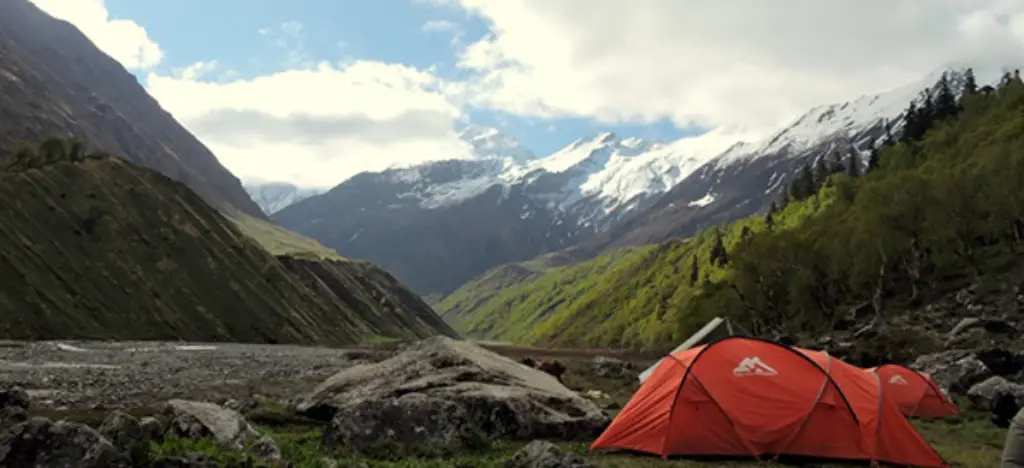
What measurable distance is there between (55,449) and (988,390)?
30368mm

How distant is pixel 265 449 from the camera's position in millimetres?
15164

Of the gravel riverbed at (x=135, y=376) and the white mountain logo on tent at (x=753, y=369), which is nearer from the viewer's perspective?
the white mountain logo on tent at (x=753, y=369)

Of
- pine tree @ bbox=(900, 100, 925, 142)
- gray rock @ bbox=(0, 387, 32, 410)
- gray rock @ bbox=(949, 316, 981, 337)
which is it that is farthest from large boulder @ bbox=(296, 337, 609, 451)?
pine tree @ bbox=(900, 100, 925, 142)

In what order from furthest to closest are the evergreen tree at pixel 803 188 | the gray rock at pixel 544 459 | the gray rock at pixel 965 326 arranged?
the evergreen tree at pixel 803 188, the gray rock at pixel 965 326, the gray rock at pixel 544 459

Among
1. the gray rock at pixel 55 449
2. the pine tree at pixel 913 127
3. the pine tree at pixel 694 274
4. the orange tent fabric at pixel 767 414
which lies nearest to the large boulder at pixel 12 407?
the gray rock at pixel 55 449

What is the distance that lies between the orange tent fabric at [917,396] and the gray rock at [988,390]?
3.91 feet

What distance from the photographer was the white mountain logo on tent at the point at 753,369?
19.3m

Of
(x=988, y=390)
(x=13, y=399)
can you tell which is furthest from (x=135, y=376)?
(x=988, y=390)

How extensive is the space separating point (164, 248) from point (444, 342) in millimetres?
115024

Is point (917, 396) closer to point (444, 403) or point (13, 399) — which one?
point (444, 403)

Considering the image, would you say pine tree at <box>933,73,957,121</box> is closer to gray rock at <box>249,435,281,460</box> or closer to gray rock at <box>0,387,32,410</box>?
gray rock at <box>249,435,281,460</box>

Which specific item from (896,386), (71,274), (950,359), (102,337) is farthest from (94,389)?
(71,274)

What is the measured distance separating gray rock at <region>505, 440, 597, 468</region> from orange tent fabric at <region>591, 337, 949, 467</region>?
448 centimetres

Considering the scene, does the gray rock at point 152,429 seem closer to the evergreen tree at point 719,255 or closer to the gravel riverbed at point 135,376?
the gravel riverbed at point 135,376
